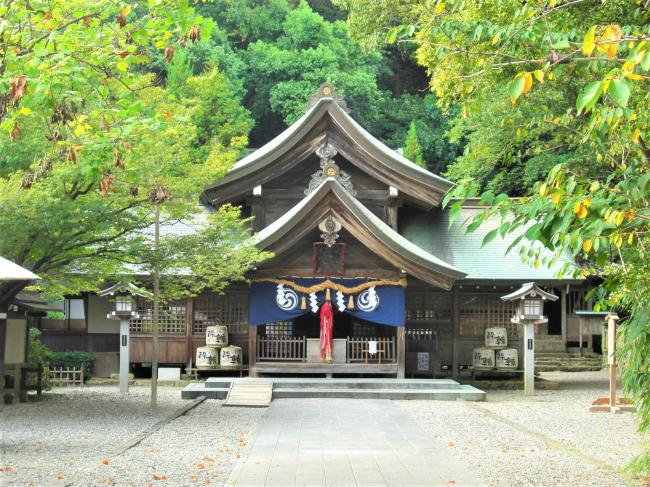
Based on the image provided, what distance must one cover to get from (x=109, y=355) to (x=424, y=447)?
Result: 13.4 m

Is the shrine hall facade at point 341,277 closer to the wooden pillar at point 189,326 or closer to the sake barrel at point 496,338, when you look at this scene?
the wooden pillar at point 189,326

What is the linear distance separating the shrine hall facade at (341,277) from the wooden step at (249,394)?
1774 millimetres

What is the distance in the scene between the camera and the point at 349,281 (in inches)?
789

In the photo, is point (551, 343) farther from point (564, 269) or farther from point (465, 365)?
point (564, 269)

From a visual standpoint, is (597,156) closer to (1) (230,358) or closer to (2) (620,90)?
(2) (620,90)

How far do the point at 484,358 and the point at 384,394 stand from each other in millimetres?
4245

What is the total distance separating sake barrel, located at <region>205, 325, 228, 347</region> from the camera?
20.6 metres

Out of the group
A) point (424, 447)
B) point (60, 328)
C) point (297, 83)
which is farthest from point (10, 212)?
point (297, 83)

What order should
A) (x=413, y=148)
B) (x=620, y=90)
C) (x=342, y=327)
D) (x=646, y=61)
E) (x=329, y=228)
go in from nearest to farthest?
1. (x=620, y=90)
2. (x=646, y=61)
3. (x=329, y=228)
4. (x=342, y=327)
5. (x=413, y=148)

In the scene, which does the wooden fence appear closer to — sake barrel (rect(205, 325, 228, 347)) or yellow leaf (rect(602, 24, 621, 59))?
sake barrel (rect(205, 325, 228, 347))

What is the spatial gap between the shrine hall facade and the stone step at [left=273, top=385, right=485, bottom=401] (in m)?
1.69

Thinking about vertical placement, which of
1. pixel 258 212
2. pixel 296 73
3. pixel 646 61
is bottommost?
pixel 646 61

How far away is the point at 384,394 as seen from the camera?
58.9 feet

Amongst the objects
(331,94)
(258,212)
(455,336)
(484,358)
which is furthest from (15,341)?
(484,358)
